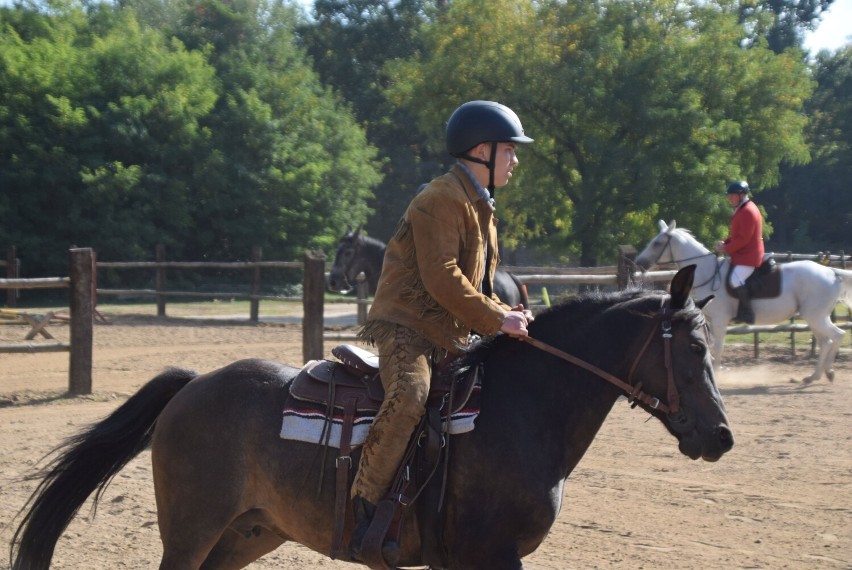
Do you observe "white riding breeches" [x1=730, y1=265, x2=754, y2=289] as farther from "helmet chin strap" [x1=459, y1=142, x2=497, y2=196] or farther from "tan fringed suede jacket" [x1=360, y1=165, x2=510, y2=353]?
"helmet chin strap" [x1=459, y1=142, x2=497, y2=196]

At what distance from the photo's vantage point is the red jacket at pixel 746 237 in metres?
13.0

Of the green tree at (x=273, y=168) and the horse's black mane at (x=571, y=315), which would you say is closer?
the horse's black mane at (x=571, y=315)

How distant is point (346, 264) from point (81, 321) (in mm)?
5512

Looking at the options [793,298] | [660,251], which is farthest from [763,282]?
[660,251]

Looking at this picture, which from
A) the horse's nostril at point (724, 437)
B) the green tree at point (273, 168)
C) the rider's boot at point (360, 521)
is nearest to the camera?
the horse's nostril at point (724, 437)

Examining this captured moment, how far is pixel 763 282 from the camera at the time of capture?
13422 millimetres

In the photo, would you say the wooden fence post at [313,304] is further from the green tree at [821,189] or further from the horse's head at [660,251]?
the green tree at [821,189]

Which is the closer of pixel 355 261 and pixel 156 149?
pixel 355 261

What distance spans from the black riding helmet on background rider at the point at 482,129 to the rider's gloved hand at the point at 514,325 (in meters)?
0.61

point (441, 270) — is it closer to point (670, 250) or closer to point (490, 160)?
point (490, 160)

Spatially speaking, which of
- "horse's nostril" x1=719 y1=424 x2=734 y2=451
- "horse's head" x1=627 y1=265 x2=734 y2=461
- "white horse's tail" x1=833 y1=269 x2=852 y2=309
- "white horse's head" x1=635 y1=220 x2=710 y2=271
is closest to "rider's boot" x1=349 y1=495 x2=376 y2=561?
"horse's head" x1=627 y1=265 x2=734 y2=461

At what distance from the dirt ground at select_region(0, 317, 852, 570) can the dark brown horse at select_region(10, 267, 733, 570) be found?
4.22ft

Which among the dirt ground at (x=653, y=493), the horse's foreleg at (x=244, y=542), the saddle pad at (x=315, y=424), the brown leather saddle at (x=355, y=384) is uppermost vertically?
the brown leather saddle at (x=355, y=384)

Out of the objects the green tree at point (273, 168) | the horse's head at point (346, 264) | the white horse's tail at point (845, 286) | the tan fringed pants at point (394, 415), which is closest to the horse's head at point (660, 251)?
the white horse's tail at point (845, 286)
